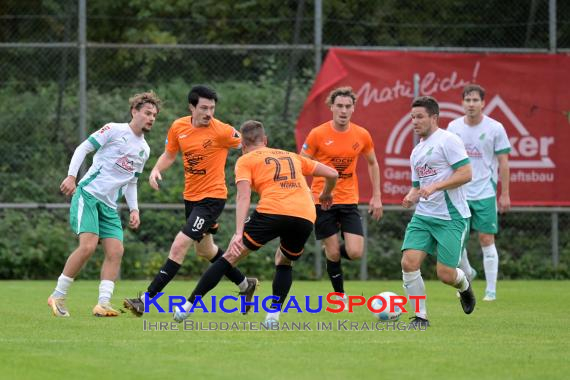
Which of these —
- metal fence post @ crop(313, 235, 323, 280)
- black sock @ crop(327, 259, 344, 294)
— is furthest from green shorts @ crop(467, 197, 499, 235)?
metal fence post @ crop(313, 235, 323, 280)

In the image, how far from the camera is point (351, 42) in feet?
57.4

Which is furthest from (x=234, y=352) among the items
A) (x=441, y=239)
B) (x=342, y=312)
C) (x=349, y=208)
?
(x=349, y=208)

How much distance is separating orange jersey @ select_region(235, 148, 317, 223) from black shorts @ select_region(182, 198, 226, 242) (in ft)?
5.95

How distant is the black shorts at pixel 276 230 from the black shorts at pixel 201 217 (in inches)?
66.7

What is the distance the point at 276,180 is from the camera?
9.11 metres

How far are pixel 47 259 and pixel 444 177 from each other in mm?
7936

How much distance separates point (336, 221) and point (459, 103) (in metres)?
5.11

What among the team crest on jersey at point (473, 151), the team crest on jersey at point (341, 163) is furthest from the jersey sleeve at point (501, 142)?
the team crest on jersey at point (341, 163)

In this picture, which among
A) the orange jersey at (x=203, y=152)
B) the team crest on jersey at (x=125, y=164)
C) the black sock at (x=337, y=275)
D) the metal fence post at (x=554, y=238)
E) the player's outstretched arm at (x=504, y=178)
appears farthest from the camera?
the metal fence post at (x=554, y=238)

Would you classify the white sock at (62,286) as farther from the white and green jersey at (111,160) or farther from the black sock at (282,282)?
the black sock at (282,282)

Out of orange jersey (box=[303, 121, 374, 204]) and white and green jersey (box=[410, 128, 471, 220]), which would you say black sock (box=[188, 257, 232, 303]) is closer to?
white and green jersey (box=[410, 128, 471, 220])

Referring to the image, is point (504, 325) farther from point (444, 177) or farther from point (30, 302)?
point (30, 302)

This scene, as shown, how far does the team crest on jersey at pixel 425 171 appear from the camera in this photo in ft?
32.2

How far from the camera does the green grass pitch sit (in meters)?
6.82
